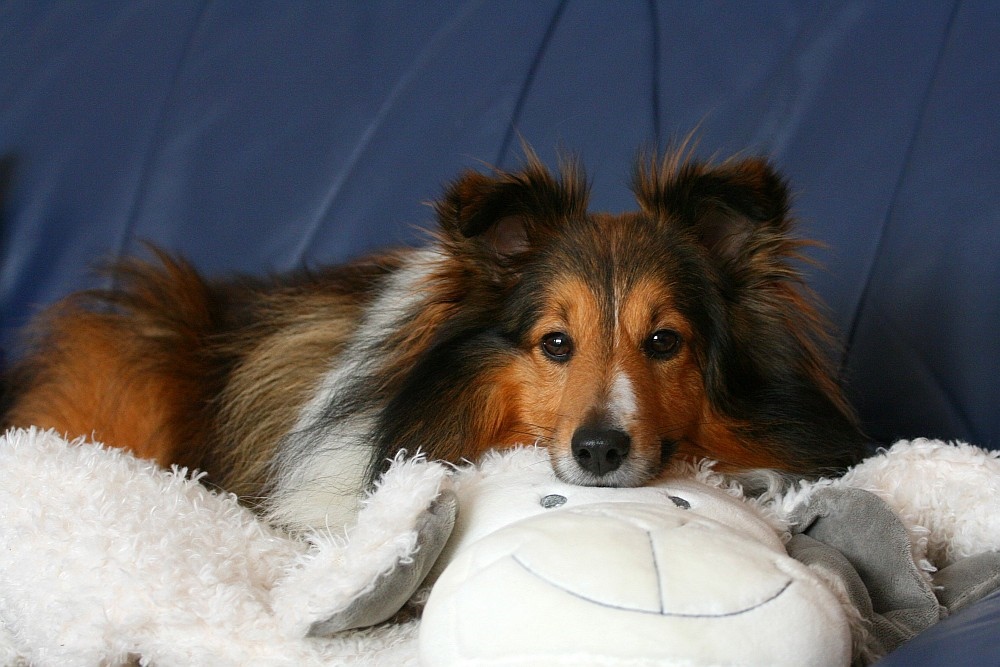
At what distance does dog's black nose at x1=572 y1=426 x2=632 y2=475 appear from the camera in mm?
2096

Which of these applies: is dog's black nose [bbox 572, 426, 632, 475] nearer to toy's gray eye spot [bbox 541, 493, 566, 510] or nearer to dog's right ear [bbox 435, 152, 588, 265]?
toy's gray eye spot [bbox 541, 493, 566, 510]

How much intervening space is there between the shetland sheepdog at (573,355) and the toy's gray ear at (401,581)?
13.6 inches

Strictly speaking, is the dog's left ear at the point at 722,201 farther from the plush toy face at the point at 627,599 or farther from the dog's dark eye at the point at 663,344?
the plush toy face at the point at 627,599

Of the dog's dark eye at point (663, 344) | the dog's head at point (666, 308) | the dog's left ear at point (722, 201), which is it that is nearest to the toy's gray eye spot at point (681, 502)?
the dog's head at point (666, 308)

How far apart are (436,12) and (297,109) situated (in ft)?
2.06

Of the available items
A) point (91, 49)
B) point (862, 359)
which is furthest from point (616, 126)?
point (91, 49)

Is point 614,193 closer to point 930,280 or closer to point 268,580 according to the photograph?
point 930,280

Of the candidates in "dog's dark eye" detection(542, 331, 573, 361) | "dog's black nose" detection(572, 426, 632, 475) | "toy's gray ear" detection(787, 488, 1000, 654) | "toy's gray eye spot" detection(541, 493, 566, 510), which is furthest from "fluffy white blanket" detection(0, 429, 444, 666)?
"toy's gray ear" detection(787, 488, 1000, 654)

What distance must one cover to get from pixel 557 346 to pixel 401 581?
2.57 ft

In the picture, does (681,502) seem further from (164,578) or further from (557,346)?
(164,578)

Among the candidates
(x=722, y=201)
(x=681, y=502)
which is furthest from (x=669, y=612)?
(x=722, y=201)

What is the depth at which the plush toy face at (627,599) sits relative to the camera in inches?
54.9

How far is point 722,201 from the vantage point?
98.1 inches

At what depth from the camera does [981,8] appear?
3.37 metres
